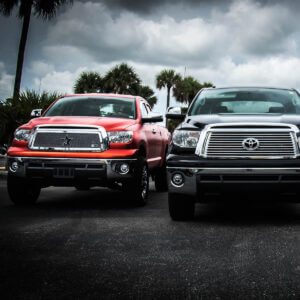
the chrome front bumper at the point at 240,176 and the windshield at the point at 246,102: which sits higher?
the windshield at the point at 246,102

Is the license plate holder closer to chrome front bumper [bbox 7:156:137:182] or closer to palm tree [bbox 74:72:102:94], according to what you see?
chrome front bumper [bbox 7:156:137:182]

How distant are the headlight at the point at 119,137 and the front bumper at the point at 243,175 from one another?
188cm

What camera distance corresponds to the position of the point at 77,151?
285 inches

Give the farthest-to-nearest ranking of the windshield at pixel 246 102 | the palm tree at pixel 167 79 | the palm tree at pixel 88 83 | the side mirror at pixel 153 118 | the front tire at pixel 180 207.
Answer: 1. the palm tree at pixel 167 79
2. the palm tree at pixel 88 83
3. the side mirror at pixel 153 118
4. the windshield at pixel 246 102
5. the front tire at pixel 180 207

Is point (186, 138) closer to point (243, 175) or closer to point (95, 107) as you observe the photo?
point (243, 175)

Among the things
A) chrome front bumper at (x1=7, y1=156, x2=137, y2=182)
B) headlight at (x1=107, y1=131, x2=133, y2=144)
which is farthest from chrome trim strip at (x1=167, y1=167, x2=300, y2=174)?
headlight at (x1=107, y1=131, x2=133, y2=144)

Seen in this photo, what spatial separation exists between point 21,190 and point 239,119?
12.2ft

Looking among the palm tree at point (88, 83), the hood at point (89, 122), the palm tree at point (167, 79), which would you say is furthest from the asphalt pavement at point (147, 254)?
the palm tree at point (167, 79)

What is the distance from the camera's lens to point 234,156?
5602 mm

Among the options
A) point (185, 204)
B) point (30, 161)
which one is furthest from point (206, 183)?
point (30, 161)

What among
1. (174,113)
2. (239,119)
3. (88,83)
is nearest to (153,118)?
(174,113)

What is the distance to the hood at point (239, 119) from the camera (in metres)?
5.77

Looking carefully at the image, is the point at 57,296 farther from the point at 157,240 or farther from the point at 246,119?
the point at 246,119

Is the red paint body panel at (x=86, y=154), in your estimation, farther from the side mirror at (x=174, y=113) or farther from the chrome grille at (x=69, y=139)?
the side mirror at (x=174, y=113)
